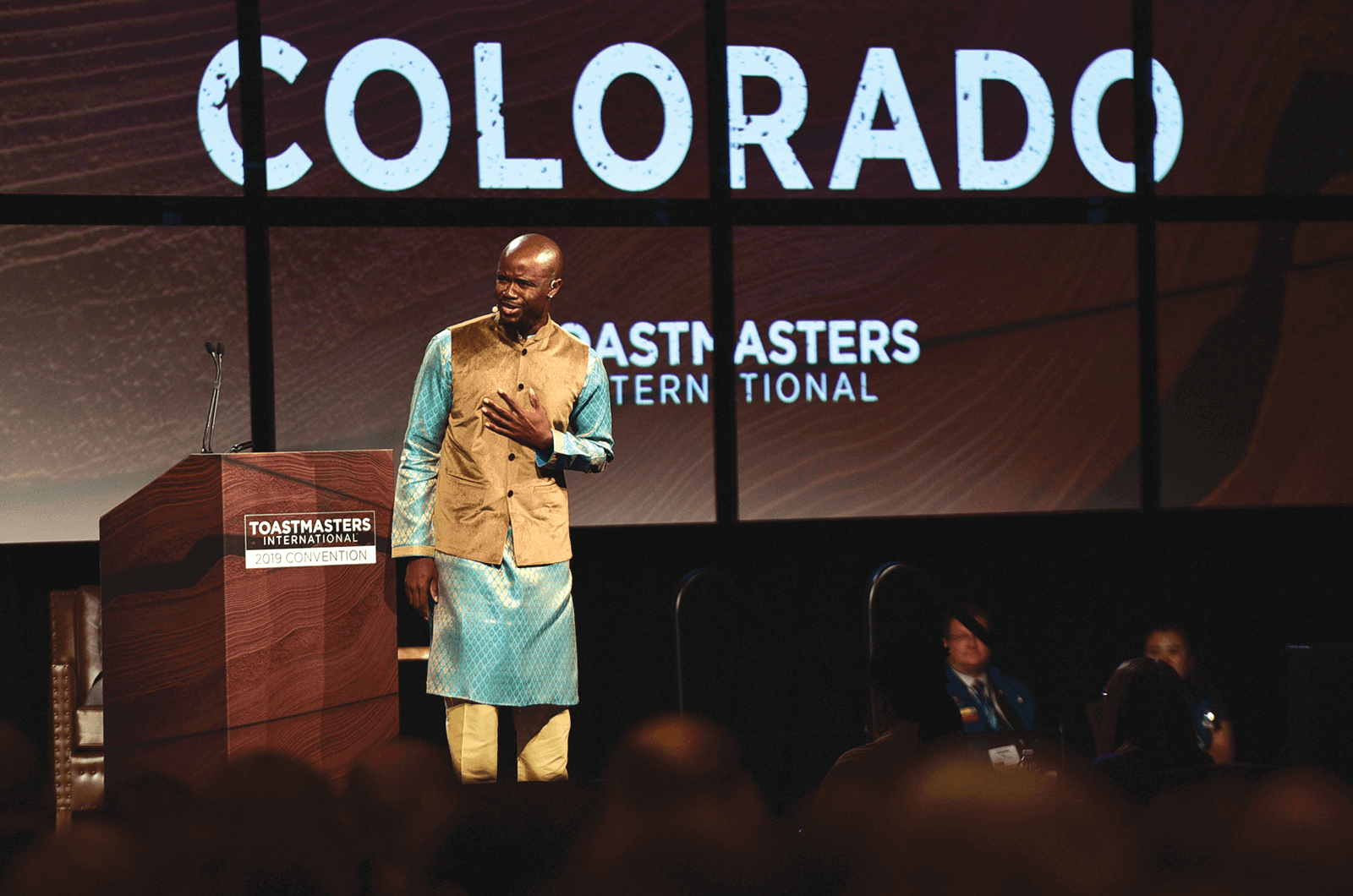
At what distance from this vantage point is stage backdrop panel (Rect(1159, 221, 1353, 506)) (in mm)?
5129

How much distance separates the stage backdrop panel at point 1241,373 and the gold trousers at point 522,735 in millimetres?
2927

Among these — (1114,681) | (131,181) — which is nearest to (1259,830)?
(1114,681)

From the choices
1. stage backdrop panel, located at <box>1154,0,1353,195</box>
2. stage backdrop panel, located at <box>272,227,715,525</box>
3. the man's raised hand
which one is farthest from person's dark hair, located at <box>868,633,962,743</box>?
stage backdrop panel, located at <box>1154,0,1353,195</box>

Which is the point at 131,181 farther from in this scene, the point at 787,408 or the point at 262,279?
the point at 787,408

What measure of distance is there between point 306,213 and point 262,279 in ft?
0.94

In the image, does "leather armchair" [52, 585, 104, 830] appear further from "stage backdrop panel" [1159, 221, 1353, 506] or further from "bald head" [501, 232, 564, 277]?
"stage backdrop panel" [1159, 221, 1353, 506]

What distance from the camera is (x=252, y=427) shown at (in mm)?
4664

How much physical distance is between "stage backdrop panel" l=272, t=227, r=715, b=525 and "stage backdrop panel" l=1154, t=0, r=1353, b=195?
6.74 ft

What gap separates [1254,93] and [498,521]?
3736 millimetres

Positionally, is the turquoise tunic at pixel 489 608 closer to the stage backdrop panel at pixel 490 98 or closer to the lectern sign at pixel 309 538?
the lectern sign at pixel 309 538

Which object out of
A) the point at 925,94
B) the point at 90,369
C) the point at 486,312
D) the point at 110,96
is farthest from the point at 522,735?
the point at 925,94

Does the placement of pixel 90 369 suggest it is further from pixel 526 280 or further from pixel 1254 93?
pixel 1254 93

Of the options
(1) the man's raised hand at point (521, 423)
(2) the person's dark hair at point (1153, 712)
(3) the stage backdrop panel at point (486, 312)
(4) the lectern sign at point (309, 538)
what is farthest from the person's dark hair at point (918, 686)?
(3) the stage backdrop panel at point (486, 312)

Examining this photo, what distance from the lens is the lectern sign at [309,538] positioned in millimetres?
2846
